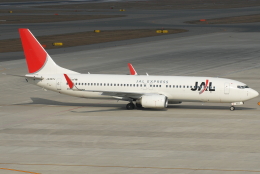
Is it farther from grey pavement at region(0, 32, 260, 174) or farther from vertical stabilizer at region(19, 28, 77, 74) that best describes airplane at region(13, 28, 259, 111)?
grey pavement at region(0, 32, 260, 174)

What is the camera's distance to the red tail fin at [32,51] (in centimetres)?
5656

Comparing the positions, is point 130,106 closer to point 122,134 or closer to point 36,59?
point 122,134

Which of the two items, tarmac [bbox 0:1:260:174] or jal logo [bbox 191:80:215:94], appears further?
jal logo [bbox 191:80:215:94]

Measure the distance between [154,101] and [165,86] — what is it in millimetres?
2516

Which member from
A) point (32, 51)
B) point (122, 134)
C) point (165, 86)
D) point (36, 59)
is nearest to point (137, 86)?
point (165, 86)

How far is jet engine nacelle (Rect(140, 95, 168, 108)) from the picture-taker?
51156 mm

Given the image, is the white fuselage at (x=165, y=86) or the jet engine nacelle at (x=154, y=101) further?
the white fuselage at (x=165, y=86)

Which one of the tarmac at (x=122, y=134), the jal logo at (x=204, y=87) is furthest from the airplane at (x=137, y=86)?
the tarmac at (x=122, y=134)

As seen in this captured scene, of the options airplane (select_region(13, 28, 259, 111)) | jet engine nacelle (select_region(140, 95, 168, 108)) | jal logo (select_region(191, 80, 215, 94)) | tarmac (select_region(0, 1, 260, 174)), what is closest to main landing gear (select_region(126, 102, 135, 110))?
airplane (select_region(13, 28, 259, 111))

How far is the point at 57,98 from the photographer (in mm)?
62312

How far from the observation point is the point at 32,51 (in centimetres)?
5678

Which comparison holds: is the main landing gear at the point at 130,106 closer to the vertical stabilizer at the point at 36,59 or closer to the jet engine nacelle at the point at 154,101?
the jet engine nacelle at the point at 154,101

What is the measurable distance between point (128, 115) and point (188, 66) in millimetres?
38173

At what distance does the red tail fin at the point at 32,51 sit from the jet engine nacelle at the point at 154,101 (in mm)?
13359
